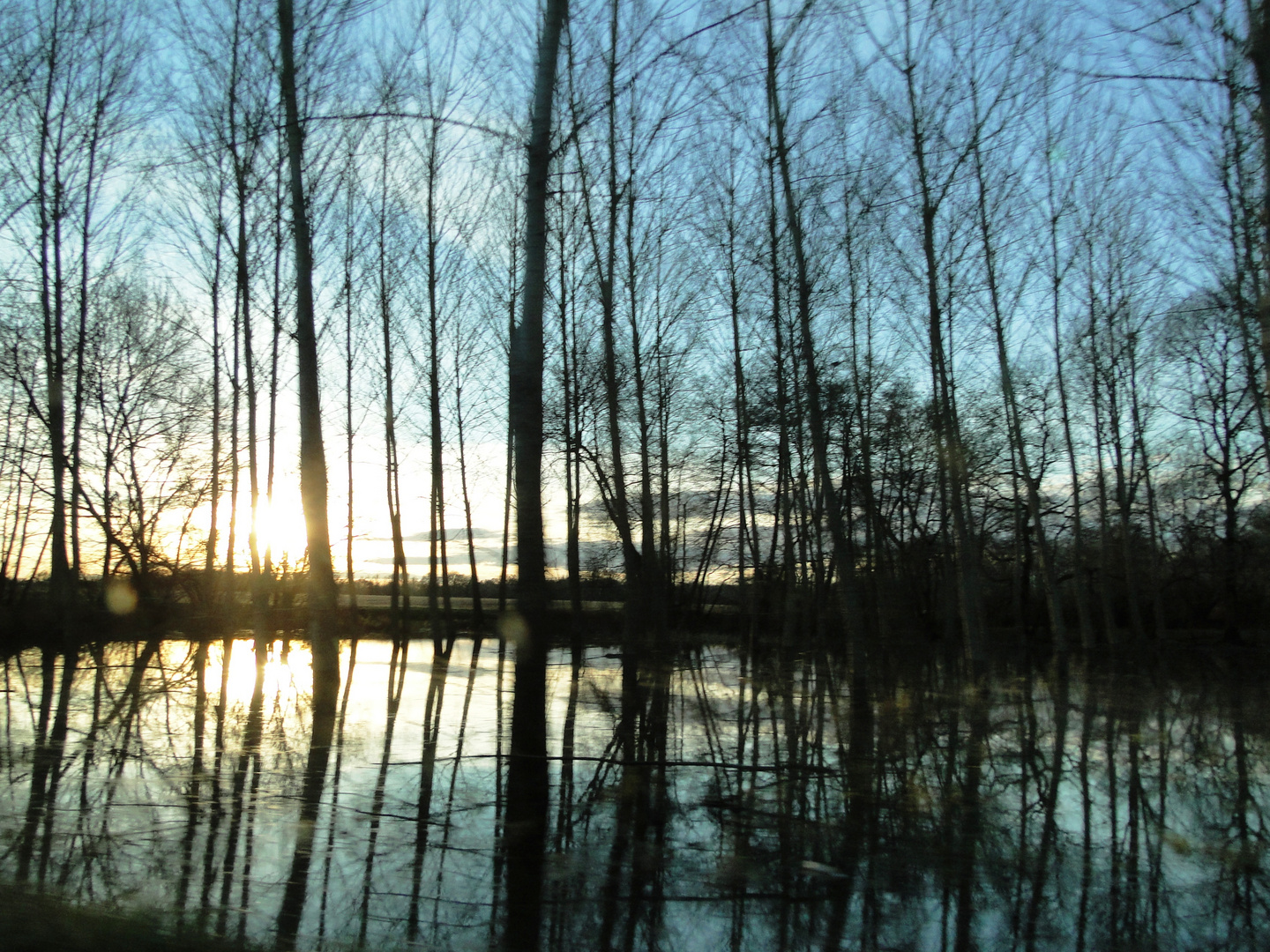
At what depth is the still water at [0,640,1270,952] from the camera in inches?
143

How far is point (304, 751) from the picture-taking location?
7.27m

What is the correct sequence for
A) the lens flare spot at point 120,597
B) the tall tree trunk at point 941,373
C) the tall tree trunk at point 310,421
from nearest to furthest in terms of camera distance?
the tall tree trunk at point 310,421 → the tall tree trunk at point 941,373 → the lens flare spot at point 120,597

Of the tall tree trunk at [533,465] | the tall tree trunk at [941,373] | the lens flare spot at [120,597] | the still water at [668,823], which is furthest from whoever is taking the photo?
the lens flare spot at [120,597]

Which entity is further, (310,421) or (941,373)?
(941,373)

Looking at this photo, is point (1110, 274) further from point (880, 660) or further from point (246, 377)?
point (246, 377)

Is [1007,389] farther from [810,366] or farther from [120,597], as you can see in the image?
[120,597]

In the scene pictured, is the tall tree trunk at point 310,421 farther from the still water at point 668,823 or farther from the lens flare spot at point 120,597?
the lens flare spot at point 120,597

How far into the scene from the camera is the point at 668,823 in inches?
203

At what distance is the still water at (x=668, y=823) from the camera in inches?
143

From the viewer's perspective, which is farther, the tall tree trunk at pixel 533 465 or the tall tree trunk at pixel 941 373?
the tall tree trunk at pixel 941 373

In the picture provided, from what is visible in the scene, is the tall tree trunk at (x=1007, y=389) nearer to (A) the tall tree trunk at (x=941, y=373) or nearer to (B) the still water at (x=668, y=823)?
(A) the tall tree trunk at (x=941, y=373)

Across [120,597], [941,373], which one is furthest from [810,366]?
[120,597]

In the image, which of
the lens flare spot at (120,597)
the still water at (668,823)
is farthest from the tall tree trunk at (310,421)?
the lens flare spot at (120,597)

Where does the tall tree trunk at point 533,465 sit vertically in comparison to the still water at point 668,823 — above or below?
above
